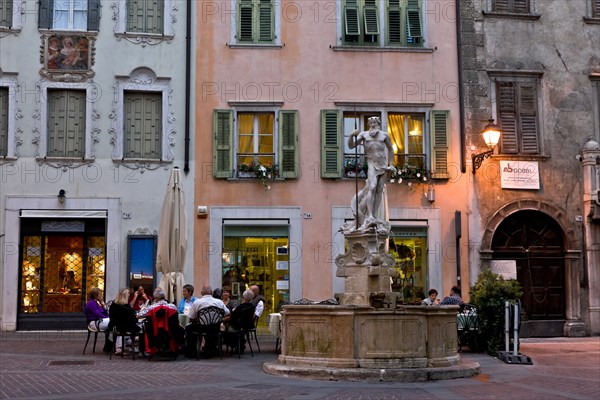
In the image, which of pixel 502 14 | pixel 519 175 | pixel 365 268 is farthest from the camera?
pixel 502 14

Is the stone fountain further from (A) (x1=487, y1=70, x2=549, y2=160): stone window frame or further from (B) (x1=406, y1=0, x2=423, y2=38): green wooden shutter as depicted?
(B) (x1=406, y1=0, x2=423, y2=38): green wooden shutter

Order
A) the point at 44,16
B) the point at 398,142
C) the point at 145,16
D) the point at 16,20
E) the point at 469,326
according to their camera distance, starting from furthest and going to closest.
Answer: the point at 398,142 → the point at 145,16 → the point at 44,16 → the point at 16,20 → the point at 469,326

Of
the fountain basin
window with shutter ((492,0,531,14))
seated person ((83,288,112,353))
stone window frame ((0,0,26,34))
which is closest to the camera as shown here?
the fountain basin

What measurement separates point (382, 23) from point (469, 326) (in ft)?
30.5

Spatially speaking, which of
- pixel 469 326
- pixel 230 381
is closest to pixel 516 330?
pixel 469 326

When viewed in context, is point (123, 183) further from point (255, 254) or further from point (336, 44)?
point (336, 44)

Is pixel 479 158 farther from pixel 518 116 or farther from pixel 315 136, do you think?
pixel 315 136

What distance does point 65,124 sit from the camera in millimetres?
20703

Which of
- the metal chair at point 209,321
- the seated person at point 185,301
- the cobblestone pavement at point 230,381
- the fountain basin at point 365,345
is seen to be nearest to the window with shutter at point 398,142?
the seated person at point 185,301

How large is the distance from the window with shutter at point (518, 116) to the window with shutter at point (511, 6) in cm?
193

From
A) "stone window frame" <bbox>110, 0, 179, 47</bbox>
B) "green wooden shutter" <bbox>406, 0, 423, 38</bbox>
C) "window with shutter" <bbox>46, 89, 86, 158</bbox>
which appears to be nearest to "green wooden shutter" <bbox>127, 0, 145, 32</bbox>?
"stone window frame" <bbox>110, 0, 179, 47</bbox>

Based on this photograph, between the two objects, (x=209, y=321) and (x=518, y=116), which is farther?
(x=518, y=116)

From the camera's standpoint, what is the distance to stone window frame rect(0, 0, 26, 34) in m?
20.6

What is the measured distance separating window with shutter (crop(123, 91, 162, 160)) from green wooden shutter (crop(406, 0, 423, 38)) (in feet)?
21.7
